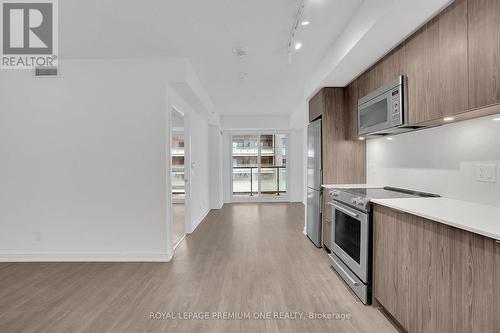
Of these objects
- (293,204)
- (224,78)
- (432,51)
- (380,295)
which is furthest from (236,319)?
(293,204)

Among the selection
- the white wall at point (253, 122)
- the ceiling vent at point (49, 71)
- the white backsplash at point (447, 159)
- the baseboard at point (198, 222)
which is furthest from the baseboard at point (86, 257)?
the white wall at point (253, 122)

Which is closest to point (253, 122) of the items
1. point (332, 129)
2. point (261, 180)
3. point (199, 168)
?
point (261, 180)

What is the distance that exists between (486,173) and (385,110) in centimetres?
91

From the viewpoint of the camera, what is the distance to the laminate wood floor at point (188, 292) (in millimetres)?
1979

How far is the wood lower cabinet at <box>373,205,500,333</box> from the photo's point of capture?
1178mm

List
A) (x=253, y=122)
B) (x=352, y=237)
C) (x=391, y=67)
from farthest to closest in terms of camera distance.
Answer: (x=253, y=122) → (x=352, y=237) → (x=391, y=67)

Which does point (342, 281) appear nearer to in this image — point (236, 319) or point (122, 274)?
point (236, 319)

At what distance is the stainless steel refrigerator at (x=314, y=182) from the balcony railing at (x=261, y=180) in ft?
12.1

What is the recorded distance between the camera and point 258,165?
25.2 feet

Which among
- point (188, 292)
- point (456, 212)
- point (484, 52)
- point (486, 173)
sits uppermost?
point (484, 52)

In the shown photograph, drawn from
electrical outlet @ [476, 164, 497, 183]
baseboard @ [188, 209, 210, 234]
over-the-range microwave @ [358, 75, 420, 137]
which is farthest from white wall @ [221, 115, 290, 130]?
electrical outlet @ [476, 164, 497, 183]

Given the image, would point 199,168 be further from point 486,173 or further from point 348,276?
point 486,173

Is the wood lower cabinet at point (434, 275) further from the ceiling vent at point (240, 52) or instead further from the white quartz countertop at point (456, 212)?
the ceiling vent at point (240, 52)

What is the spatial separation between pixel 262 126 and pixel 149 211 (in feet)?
15.0
